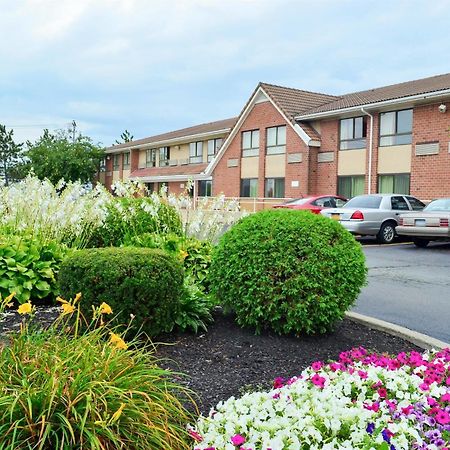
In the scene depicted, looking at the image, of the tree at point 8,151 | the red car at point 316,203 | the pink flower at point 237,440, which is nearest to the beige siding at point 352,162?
the red car at point 316,203

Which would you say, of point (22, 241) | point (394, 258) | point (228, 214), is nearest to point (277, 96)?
point (394, 258)

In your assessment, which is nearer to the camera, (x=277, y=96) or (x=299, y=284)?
(x=299, y=284)

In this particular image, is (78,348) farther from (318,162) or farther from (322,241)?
(318,162)

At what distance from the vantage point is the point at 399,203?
741 inches

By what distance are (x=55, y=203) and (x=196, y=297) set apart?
2512mm

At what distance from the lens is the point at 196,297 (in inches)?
207

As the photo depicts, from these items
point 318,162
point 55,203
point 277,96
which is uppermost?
point 277,96

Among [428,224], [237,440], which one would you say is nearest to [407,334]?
[237,440]

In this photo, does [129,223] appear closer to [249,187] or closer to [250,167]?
[250,167]

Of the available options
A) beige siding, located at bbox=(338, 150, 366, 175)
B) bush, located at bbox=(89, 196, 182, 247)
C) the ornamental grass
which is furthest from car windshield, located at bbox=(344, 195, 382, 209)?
the ornamental grass

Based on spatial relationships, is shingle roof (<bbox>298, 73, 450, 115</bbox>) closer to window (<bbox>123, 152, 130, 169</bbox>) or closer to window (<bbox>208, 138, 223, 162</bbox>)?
window (<bbox>208, 138, 223, 162</bbox>)

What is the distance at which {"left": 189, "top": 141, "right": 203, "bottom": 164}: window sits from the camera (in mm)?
41000

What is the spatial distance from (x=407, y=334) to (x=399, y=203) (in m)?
14.2

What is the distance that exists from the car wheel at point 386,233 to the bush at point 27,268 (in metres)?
13.5
